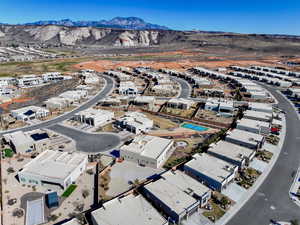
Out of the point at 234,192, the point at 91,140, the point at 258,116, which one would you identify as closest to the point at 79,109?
the point at 91,140

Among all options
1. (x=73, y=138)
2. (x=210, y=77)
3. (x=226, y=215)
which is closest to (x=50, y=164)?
(x=73, y=138)

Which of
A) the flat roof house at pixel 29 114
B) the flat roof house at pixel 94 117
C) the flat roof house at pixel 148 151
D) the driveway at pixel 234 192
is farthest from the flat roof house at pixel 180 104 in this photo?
the flat roof house at pixel 29 114

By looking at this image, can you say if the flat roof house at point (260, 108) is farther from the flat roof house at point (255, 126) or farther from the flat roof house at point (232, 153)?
the flat roof house at point (232, 153)

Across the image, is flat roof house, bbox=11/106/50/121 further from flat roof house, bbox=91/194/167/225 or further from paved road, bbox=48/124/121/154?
flat roof house, bbox=91/194/167/225

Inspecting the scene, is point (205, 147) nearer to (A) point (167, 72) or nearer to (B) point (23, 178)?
(B) point (23, 178)

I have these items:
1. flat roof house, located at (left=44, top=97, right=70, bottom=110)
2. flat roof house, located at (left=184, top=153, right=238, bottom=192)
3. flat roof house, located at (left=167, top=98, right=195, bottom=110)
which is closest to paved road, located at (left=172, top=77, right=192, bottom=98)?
flat roof house, located at (left=167, top=98, right=195, bottom=110)

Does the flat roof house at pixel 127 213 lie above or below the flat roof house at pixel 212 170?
below
